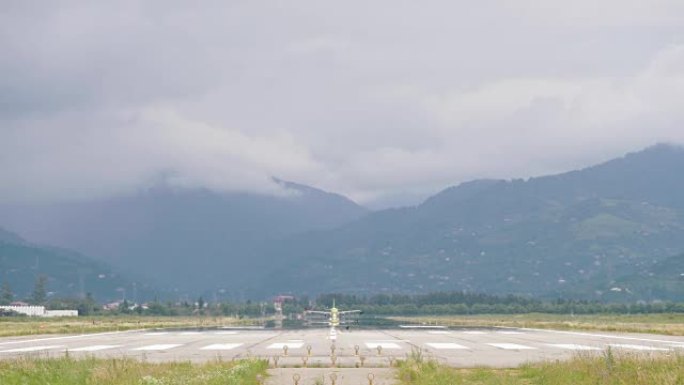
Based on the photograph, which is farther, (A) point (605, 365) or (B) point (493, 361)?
(B) point (493, 361)

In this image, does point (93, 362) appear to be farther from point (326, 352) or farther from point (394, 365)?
point (326, 352)

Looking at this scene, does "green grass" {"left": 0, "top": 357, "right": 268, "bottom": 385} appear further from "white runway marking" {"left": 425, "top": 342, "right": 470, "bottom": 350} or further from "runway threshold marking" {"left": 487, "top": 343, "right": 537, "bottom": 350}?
"runway threshold marking" {"left": 487, "top": 343, "right": 537, "bottom": 350}

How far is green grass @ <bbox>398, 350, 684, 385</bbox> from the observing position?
23.6 metres

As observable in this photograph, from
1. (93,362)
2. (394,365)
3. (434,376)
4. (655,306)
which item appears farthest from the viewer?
(655,306)

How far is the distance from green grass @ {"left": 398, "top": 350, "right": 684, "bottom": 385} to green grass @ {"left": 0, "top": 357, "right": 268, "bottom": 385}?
15.8 feet

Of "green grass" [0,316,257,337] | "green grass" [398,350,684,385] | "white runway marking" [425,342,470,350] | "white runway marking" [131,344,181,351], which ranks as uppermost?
"green grass" [0,316,257,337]

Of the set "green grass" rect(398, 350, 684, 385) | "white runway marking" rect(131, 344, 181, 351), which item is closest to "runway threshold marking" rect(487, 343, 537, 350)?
"green grass" rect(398, 350, 684, 385)

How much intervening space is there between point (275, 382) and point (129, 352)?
58.4ft

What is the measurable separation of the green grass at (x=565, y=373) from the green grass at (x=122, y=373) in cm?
481

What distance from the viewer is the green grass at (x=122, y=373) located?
24.4m

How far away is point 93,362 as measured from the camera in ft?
98.3

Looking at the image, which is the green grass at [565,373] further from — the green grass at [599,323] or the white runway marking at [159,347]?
the green grass at [599,323]

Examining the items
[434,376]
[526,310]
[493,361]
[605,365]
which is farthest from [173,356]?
[526,310]

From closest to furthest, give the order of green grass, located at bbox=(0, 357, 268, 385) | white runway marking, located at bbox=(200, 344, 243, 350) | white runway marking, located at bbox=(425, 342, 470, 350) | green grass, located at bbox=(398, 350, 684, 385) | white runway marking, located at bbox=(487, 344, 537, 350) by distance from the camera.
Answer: green grass, located at bbox=(398, 350, 684, 385) < green grass, located at bbox=(0, 357, 268, 385) < white runway marking, located at bbox=(487, 344, 537, 350) < white runway marking, located at bbox=(425, 342, 470, 350) < white runway marking, located at bbox=(200, 344, 243, 350)
